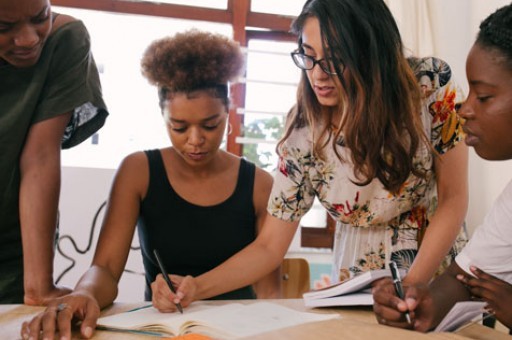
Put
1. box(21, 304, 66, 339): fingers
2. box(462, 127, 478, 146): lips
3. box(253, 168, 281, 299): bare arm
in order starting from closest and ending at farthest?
1. box(21, 304, 66, 339): fingers
2. box(462, 127, 478, 146): lips
3. box(253, 168, 281, 299): bare arm

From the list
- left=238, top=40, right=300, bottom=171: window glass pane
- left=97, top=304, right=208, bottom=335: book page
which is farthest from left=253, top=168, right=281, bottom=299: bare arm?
left=238, top=40, right=300, bottom=171: window glass pane

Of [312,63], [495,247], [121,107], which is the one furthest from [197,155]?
[121,107]

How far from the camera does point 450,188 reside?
48.9 inches

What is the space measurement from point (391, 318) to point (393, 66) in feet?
1.77

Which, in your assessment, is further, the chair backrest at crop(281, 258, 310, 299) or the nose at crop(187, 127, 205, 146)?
the chair backrest at crop(281, 258, 310, 299)

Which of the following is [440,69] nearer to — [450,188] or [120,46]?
[450,188]

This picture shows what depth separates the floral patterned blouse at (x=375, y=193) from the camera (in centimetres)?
126

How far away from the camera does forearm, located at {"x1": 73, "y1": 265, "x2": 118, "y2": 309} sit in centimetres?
111

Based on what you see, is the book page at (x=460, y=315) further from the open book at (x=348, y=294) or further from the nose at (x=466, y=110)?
the nose at (x=466, y=110)

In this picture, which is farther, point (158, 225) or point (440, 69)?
point (158, 225)

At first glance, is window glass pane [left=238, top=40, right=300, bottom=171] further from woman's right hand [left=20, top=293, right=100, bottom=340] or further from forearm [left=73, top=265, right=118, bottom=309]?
woman's right hand [left=20, top=293, right=100, bottom=340]

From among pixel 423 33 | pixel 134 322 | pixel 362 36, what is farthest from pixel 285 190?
pixel 423 33

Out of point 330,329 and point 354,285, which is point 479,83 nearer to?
point 354,285

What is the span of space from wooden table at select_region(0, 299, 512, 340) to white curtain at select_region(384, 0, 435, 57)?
2669mm
